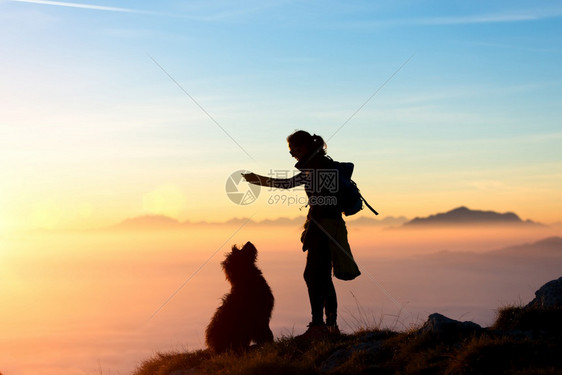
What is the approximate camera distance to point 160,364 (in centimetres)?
1094

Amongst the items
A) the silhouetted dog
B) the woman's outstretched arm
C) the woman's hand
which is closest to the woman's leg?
the silhouetted dog

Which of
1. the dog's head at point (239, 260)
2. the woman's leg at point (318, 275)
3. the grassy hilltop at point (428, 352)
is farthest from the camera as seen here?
the dog's head at point (239, 260)

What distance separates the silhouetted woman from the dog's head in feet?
3.20

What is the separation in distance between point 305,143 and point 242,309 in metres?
2.88

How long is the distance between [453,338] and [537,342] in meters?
1.02

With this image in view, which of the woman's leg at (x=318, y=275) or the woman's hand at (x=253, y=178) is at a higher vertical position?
the woman's hand at (x=253, y=178)

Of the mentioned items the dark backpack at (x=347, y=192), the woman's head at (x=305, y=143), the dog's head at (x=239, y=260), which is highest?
the woman's head at (x=305, y=143)

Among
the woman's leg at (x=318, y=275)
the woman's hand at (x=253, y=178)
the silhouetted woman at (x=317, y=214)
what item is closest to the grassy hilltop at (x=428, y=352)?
the woman's leg at (x=318, y=275)

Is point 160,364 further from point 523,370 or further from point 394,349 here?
point 523,370

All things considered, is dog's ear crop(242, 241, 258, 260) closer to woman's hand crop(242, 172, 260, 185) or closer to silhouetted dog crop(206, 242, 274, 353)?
silhouetted dog crop(206, 242, 274, 353)

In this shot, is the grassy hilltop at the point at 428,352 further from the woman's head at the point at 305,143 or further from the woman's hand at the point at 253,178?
the woman's head at the point at 305,143

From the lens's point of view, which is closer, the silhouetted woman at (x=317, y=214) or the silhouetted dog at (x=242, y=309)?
the silhouetted woman at (x=317, y=214)

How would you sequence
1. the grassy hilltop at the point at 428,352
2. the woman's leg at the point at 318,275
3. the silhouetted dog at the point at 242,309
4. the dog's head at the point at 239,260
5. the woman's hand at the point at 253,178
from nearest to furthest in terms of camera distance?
the grassy hilltop at the point at 428,352 → the woman's hand at the point at 253,178 → the woman's leg at the point at 318,275 → the silhouetted dog at the point at 242,309 → the dog's head at the point at 239,260

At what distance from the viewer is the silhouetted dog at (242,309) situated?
9891 millimetres
